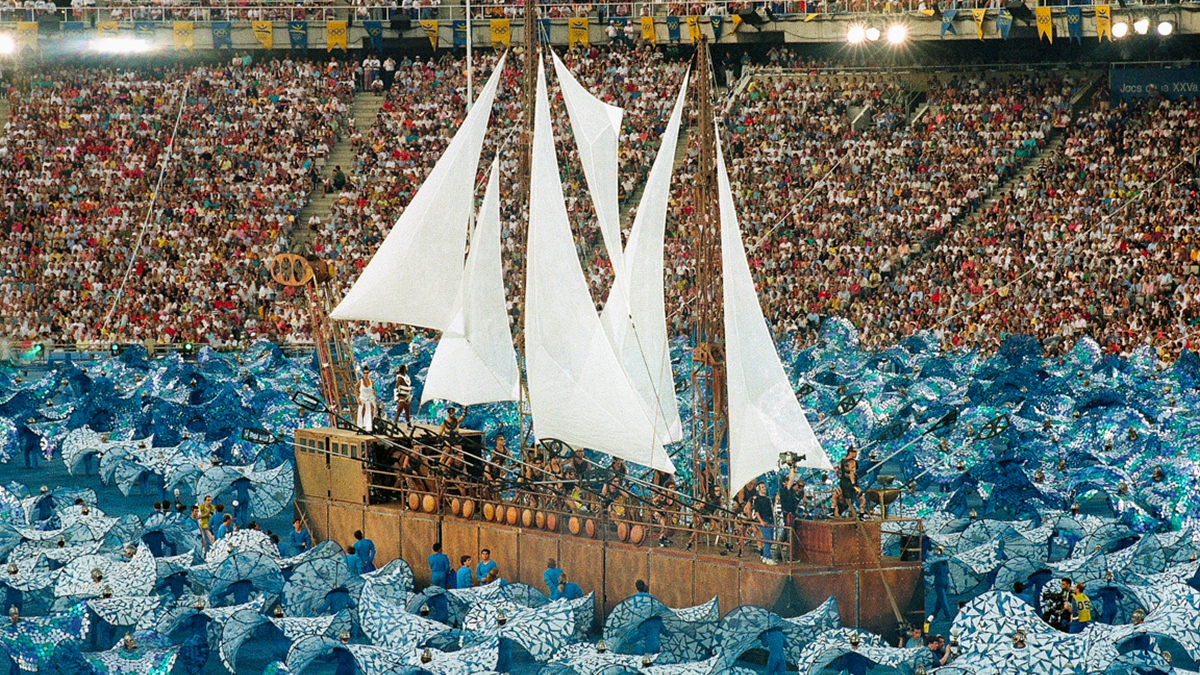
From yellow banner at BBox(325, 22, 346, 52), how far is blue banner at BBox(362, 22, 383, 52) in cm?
79

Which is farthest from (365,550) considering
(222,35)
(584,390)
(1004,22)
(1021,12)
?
(222,35)

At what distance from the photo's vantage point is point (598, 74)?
5531cm

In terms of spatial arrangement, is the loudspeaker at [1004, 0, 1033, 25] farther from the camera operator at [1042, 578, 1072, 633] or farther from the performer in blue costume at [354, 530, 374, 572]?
the camera operator at [1042, 578, 1072, 633]

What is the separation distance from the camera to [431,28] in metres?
56.2

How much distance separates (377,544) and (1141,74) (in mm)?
36398

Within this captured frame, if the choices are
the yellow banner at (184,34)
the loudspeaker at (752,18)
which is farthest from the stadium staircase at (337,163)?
the loudspeaker at (752,18)

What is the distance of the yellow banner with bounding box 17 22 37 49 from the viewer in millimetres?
57875

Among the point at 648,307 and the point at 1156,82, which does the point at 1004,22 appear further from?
the point at 648,307

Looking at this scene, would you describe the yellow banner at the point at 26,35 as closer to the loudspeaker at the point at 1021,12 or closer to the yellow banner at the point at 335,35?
the yellow banner at the point at 335,35

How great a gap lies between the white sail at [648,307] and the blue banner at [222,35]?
3618 centimetres

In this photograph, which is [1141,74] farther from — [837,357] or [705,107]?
[705,107]

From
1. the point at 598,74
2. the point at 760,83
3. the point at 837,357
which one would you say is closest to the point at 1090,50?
the point at 760,83

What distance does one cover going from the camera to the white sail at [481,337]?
25656mm

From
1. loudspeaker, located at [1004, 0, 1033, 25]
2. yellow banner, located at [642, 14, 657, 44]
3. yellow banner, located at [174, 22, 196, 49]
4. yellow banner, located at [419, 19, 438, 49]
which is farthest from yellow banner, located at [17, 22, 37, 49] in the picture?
loudspeaker, located at [1004, 0, 1033, 25]
